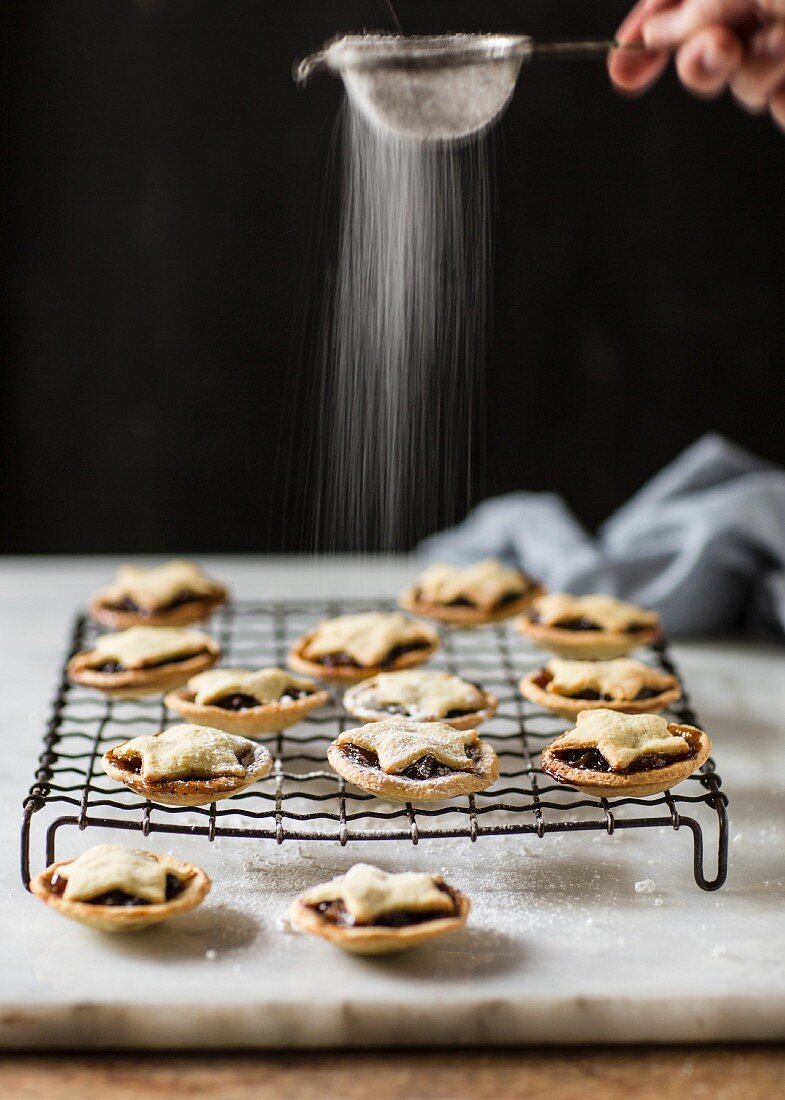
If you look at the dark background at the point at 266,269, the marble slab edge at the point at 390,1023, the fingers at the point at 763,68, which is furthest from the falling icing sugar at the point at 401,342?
the marble slab edge at the point at 390,1023

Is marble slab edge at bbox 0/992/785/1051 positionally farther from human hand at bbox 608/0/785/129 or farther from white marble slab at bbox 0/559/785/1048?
human hand at bbox 608/0/785/129

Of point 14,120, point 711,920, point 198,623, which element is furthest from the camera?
point 14,120

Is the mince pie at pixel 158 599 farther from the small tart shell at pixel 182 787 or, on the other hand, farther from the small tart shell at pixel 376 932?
the small tart shell at pixel 376 932

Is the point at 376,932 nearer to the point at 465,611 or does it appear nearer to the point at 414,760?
the point at 414,760

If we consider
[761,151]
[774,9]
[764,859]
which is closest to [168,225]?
[761,151]

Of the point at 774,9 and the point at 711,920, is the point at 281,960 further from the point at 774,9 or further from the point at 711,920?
the point at 774,9

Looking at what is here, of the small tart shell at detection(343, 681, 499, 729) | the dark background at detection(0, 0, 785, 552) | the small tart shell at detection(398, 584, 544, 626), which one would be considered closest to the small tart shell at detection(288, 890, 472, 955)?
the small tart shell at detection(343, 681, 499, 729)

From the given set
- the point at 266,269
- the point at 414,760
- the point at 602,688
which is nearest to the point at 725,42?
the point at 602,688
